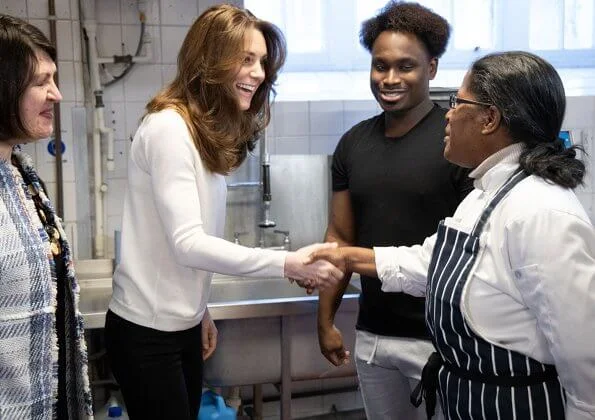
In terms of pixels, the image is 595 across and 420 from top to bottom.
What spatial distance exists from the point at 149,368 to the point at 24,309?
1.34 ft

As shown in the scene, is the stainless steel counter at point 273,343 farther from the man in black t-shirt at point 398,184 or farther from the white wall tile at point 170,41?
the white wall tile at point 170,41

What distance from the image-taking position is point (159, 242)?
1.58 meters

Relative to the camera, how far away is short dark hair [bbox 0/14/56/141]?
1.23m

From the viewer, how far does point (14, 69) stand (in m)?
1.24

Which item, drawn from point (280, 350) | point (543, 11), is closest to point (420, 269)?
point (280, 350)

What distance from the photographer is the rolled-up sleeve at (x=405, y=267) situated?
1.70m

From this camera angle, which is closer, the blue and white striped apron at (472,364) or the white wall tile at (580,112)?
the blue and white striped apron at (472,364)

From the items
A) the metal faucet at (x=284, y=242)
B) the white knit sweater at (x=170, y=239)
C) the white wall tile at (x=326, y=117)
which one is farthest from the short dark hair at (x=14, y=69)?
the white wall tile at (x=326, y=117)

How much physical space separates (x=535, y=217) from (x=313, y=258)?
0.66m

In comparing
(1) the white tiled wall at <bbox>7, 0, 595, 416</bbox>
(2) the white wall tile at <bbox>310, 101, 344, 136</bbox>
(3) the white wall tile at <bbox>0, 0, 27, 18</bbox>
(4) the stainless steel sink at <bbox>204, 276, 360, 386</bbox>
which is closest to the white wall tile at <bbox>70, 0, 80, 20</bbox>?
(1) the white tiled wall at <bbox>7, 0, 595, 416</bbox>

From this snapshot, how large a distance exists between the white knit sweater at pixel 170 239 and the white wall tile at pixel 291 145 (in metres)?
1.38

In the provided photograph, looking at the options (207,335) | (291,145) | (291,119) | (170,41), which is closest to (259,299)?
(291,145)

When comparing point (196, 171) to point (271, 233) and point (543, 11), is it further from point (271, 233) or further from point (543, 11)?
point (543, 11)

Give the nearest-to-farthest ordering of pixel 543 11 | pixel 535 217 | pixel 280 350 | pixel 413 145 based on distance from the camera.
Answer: pixel 535 217, pixel 413 145, pixel 280 350, pixel 543 11
